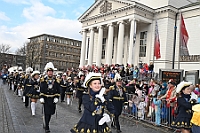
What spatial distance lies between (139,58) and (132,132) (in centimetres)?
2907

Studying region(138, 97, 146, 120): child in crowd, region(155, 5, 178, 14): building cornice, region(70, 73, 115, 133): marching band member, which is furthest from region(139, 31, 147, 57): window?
region(70, 73, 115, 133): marching band member

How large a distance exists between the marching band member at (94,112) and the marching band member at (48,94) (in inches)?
122

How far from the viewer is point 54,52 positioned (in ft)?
310

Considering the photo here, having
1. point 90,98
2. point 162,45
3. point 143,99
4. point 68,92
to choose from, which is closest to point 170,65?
point 162,45

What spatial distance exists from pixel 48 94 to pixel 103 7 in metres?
32.9

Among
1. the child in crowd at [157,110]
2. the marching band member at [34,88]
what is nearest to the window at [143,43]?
the child in crowd at [157,110]

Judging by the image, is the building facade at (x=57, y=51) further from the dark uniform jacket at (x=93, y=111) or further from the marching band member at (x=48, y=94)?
the dark uniform jacket at (x=93, y=111)

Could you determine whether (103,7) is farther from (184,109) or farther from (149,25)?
(184,109)

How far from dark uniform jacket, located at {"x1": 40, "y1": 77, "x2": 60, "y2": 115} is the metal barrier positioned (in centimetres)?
309

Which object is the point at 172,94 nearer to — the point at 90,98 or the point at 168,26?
the point at 90,98

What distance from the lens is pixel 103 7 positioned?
39188mm

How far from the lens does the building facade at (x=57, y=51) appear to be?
86938 millimetres

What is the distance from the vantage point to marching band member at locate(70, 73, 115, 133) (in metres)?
4.90

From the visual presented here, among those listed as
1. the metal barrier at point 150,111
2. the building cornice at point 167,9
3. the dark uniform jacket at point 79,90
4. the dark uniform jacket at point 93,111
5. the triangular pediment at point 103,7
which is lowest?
the metal barrier at point 150,111
